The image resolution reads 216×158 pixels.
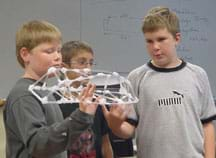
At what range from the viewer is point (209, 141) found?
1.50 meters

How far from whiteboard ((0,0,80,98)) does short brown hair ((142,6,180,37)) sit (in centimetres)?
91

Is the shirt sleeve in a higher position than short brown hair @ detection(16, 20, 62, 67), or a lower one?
lower

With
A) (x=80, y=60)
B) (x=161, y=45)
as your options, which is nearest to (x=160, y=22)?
(x=161, y=45)

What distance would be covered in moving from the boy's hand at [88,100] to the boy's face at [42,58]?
21 centimetres

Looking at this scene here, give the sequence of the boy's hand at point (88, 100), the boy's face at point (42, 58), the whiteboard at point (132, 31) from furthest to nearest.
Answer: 1. the whiteboard at point (132, 31)
2. the boy's face at point (42, 58)
3. the boy's hand at point (88, 100)

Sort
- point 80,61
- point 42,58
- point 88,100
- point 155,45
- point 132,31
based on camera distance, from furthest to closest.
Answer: point 132,31 < point 80,61 < point 155,45 < point 42,58 < point 88,100

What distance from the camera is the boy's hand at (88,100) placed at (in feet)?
3.24

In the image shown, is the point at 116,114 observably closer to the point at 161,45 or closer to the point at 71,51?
the point at 161,45

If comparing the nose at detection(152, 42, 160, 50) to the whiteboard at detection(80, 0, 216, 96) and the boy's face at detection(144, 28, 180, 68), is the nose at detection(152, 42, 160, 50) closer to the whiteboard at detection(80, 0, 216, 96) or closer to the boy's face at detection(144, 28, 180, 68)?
the boy's face at detection(144, 28, 180, 68)

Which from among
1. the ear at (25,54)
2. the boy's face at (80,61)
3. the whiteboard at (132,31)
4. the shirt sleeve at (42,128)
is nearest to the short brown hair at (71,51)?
the boy's face at (80,61)

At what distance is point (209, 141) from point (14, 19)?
1265mm

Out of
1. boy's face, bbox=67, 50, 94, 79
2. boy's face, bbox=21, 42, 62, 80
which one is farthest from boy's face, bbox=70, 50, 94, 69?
boy's face, bbox=21, 42, 62, 80

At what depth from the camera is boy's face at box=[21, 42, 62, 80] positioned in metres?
1.17

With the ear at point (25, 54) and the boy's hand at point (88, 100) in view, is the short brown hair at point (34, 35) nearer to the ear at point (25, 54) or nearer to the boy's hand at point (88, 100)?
the ear at point (25, 54)
